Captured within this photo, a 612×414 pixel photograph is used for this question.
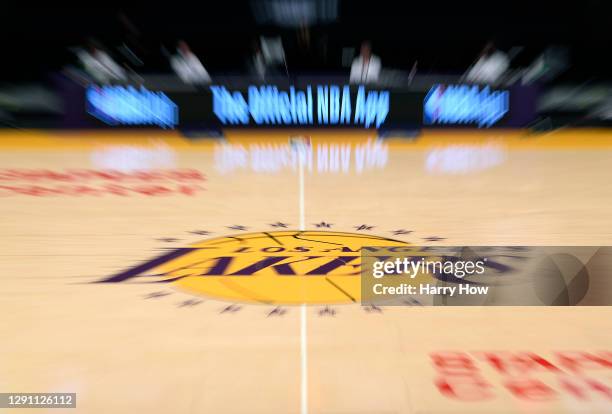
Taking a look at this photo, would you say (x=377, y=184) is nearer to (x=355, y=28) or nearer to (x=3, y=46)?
(x=355, y=28)

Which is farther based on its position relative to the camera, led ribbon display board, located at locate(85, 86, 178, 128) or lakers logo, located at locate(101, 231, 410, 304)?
led ribbon display board, located at locate(85, 86, 178, 128)

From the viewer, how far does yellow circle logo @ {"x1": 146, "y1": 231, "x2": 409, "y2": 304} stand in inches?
47.8

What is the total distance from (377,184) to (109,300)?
2058 millimetres

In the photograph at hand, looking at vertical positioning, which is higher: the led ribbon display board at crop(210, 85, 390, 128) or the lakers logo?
the led ribbon display board at crop(210, 85, 390, 128)

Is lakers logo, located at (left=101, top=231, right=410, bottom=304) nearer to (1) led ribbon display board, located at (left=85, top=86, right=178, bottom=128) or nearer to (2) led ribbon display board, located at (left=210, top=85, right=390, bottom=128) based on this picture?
(2) led ribbon display board, located at (left=210, top=85, right=390, bottom=128)

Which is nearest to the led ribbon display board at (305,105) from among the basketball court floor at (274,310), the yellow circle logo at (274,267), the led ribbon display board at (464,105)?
the led ribbon display board at (464,105)

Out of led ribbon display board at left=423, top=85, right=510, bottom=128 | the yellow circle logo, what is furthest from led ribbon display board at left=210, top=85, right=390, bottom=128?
the yellow circle logo

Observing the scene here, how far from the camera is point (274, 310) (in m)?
1.13

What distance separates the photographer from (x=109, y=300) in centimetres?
121

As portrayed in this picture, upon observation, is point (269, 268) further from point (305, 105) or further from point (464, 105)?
point (464, 105)

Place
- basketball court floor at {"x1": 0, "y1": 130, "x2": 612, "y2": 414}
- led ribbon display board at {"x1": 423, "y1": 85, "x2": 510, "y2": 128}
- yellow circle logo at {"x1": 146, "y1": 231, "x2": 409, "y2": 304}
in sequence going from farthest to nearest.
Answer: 1. led ribbon display board at {"x1": 423, "y1": 85, "x2": 510, "y2": 128}
2. yellow circle logo at {"x1": 146, "y1": 231, "x2": 409, "y2": 304}
3. basketball court floor at {"x1": 0, "y1": 130, "x2": 612, "y2": 414}

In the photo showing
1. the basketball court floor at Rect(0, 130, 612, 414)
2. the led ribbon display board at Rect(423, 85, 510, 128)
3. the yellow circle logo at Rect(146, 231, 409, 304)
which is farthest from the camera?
the led ribbon display board at Rect(423, 85, 510, 128)

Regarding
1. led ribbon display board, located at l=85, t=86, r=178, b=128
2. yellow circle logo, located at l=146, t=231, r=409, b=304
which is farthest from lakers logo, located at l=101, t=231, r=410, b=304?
led ribbon display board, located at l=85, t=86, r=178, b=128

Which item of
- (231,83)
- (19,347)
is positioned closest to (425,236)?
(19,347)
